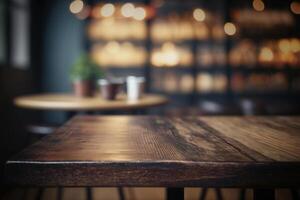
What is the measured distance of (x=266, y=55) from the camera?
5770 mm

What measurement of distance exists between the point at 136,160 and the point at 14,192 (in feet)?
9.10

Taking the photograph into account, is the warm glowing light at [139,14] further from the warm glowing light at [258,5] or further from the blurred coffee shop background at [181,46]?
the warm glowing light at [258,5]

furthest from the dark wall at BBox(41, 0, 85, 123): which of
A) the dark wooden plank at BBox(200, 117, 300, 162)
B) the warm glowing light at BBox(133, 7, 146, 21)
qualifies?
the dark wooden plank at BBox(200, 117, 300, 162)

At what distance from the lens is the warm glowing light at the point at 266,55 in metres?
5.75

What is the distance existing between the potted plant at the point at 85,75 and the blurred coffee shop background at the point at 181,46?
247cm

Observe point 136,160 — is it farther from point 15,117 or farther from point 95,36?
point 95,36

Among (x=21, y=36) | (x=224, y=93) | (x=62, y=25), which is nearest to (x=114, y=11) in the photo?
(x=62, y=25)

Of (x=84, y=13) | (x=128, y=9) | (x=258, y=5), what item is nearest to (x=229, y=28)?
(x=258, y=5)

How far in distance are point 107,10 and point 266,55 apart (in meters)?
2.46

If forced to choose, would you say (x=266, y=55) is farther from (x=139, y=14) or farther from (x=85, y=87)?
(x=85, y=87)

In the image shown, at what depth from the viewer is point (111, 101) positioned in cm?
264

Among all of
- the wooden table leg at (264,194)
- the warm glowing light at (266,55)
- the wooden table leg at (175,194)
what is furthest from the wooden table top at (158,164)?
the warm glowing light at (266,55)

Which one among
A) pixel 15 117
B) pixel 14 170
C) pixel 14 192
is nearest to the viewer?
pixel 14 170

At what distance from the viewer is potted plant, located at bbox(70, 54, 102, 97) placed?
9.64 ft
